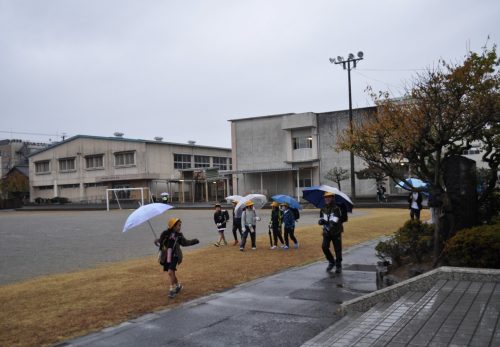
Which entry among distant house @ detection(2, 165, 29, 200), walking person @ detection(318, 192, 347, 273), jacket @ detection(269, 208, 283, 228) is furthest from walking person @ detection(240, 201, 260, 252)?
distant house @ detection(2, 165, 29, 200)

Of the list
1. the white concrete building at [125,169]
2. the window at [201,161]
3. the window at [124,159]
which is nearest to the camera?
the white concrete building at [125,169]

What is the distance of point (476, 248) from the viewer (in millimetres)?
7133

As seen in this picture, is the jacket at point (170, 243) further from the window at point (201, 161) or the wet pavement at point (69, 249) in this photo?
the window at point (201, 161)

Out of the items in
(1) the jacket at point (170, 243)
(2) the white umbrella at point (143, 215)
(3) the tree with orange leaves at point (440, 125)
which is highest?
(3) the tree with orange leaves at point (440, 125)

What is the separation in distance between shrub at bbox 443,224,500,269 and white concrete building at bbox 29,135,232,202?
4710 centimetres

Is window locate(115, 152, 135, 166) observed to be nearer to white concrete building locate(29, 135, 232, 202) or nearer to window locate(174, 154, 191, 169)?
white concrete building locate(29, 135, 232, 202)

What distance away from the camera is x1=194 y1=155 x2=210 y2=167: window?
220 ft

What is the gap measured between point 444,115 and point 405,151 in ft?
3.45

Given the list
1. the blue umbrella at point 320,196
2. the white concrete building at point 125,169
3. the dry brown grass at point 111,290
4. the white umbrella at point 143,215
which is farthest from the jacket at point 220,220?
the white concrete building at point 125,169

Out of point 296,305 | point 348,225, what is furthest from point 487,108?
point 348,225

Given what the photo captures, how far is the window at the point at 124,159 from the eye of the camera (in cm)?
6008

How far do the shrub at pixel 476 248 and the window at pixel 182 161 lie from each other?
5700cm

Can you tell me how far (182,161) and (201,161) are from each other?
13.6ft

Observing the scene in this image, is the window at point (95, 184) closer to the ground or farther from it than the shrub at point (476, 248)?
farther from it
